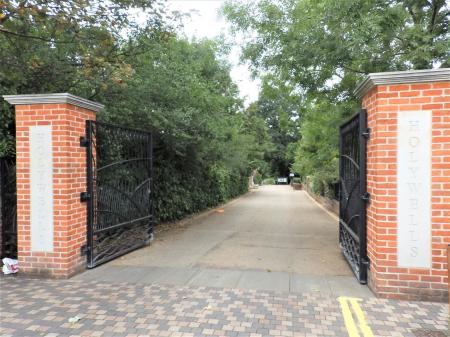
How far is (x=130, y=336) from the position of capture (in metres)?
3.29

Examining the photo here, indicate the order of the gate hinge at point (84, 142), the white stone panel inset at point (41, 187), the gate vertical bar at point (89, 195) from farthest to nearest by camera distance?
the gate vertical bar at point (89, 195) → the gate hinge at point (84, 142) → the white stone panel inset at point (41, 187)

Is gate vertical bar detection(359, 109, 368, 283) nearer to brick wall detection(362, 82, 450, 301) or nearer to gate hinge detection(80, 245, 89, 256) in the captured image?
brick wall detection(362, 82, 450, 301)

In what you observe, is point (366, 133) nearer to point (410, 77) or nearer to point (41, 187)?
point (410, 77)

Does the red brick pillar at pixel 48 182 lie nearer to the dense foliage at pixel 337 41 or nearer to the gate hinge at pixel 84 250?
the gate hinge at pixel 84 250

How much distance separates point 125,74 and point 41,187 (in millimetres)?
2309

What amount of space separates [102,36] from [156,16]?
4.80 ft

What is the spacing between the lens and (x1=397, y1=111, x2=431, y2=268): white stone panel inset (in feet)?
13.8

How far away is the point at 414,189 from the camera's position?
424 centimetres

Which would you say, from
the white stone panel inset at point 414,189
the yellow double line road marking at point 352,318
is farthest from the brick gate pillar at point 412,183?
the yellow double line road marking at point 352,318

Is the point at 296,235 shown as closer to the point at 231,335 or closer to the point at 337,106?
the point at 337,106

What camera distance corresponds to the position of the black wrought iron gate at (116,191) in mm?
5566

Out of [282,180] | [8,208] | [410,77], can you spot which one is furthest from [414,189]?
[282,180]

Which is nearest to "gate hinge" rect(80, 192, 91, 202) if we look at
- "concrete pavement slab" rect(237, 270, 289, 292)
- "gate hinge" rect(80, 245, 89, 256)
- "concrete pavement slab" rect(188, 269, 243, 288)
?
"gate hinge" rect(80, 245, 89, 256)

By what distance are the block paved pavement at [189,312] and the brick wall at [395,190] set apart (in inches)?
8.7
